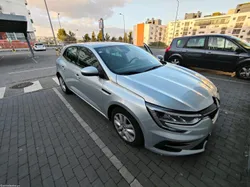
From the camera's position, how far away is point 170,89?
1.74 m

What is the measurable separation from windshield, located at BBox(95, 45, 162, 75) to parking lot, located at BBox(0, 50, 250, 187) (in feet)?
4.22

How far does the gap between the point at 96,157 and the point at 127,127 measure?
689mm

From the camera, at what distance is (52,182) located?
1623 mm

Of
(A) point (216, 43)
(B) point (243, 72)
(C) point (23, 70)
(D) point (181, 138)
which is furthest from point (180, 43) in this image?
(C) point (23, 70)

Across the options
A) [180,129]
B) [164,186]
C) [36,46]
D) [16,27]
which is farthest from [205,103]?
[36,46]

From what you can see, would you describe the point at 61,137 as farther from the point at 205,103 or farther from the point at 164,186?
the point at 205,103

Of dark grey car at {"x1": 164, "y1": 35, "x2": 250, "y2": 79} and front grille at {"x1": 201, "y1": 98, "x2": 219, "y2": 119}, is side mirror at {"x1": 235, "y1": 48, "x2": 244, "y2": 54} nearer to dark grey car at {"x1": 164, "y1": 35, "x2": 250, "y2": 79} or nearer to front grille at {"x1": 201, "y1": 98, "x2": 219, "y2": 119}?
dark grey car at {"x1": 164, "y1": 35, "x2": 250, "y2": 79}

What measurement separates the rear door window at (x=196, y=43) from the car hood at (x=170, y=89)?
4444 millimetres

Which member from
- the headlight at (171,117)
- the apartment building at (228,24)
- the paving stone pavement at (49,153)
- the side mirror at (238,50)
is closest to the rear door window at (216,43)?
the side mirror at (238,50)

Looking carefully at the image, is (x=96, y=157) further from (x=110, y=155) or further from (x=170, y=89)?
(x=170, y=89)

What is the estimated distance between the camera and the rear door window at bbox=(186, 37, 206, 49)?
215 inches

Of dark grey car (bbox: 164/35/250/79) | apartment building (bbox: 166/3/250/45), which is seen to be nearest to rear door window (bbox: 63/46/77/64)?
dark grey car (bbox: 164/35/250/79)

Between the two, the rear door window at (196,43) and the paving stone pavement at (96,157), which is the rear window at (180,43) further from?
the paving stone pavement at (96,157)

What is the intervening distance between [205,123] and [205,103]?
0.27 metres
